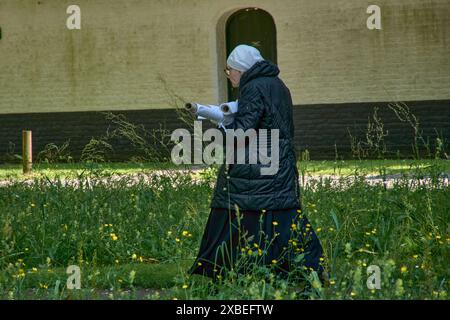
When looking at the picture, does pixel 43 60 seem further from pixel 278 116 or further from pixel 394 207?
pixel 278 116

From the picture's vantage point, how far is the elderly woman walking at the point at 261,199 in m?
6.21

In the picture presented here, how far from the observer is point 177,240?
7586 millimetres

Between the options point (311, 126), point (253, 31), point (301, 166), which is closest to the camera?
point (301, 166)

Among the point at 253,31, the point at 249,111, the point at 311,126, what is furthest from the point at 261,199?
the point at 253,31

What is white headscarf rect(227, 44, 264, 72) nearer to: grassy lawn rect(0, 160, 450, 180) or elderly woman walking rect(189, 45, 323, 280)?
elderly woman walking rect(189, 45, 323, 280)

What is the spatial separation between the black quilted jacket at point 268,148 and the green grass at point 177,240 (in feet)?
1.55

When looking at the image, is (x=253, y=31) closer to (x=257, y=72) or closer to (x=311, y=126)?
(x=311, y=126)

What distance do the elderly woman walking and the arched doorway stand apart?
1290 cm

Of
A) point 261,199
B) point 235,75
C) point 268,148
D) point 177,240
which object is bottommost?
point 177,240

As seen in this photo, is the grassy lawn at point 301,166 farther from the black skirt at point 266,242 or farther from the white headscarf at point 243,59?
the white headscarf at point 243,59

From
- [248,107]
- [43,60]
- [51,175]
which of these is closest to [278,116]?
[248,107]

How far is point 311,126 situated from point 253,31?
234 cm

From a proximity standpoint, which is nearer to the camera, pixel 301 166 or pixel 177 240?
pixel 177 240

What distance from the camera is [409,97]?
A: 705 inches
